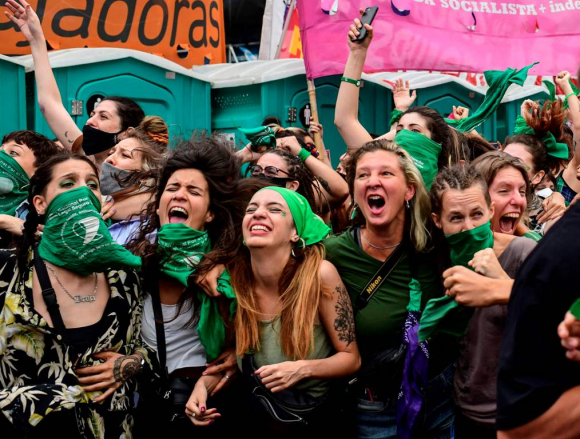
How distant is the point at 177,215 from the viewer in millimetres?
3455

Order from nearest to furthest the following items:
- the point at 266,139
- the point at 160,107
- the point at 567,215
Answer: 1. the point at 567,215
2. the point at 266,139
3. the point at 160,107

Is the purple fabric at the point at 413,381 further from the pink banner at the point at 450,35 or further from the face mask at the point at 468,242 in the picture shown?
the pink banner at the point at 450,35

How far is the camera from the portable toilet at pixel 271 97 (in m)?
7.11

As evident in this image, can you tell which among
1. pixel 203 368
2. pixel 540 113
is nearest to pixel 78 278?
pixel 203 368

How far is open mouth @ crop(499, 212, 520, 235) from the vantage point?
339 centimetres

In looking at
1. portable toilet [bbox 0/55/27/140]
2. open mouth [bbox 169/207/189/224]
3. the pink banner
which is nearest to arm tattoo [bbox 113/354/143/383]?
open mouth [bbox 169/207/189/224]

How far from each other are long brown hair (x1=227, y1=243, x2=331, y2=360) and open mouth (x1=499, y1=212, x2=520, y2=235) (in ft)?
2.89

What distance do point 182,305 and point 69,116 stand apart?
184 cm

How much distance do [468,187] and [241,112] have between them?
4596mm

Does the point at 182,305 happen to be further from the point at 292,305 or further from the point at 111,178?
the point at 111,178

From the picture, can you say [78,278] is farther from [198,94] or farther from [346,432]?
[198,94]

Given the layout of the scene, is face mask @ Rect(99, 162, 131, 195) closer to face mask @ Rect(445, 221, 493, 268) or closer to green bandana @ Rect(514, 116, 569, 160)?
face mask @ Rect(445, 221, 493, 268)

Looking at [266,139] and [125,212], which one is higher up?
[266,139]

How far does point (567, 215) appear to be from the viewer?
162 cm
